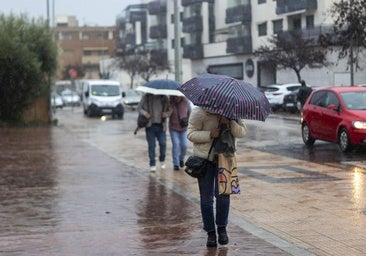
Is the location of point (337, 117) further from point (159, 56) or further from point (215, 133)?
point (159, 56)

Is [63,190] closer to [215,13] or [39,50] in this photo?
[39,50]

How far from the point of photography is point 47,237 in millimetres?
7867

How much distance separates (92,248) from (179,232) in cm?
115

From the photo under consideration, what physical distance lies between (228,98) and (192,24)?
63616 millimetres

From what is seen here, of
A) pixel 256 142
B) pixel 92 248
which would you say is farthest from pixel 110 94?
pixel 92 248

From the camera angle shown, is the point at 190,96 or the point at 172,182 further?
the point at 172,182

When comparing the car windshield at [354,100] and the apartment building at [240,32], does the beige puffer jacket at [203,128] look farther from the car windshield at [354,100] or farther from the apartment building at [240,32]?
the apartment building at [240,32]

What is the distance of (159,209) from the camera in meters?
9.65

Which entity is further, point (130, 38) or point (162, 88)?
point (130, 38)

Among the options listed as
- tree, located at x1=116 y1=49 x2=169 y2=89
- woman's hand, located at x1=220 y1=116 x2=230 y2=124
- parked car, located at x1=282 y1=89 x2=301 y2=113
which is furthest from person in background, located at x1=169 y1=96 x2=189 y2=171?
tree, located at x1=116 y1=49 x2=169 y2=89

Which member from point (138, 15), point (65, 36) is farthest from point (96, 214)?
point (65, 36)

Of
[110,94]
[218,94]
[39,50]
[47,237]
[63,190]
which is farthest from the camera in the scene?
[110,94]

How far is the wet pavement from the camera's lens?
739cm

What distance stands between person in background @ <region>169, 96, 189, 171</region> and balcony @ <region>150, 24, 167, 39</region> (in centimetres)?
6830
